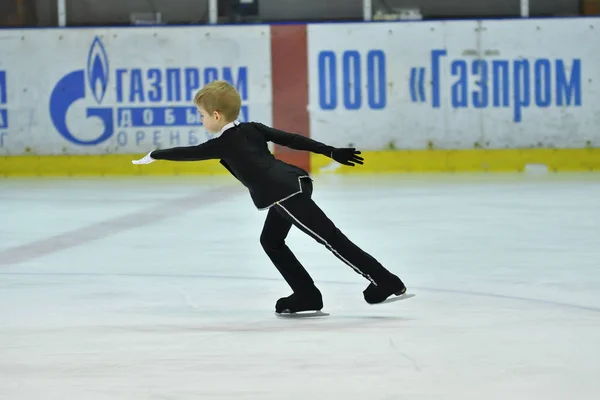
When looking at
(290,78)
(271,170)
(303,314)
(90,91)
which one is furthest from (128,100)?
(271,170)

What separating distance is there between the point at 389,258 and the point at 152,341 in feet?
8.55

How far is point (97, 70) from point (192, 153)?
29.7 feet

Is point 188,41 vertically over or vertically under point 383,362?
over

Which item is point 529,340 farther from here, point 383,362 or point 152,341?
point 152,341

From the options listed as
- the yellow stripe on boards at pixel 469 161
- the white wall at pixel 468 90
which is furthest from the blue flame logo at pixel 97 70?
the yellow stripe on boards at pixel 469 161

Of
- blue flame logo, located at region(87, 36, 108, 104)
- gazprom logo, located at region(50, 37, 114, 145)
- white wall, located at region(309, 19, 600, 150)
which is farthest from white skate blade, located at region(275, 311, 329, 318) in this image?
blue flame logo, located at region(87, 36, 108, 104)

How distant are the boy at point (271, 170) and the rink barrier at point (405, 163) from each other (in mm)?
8456

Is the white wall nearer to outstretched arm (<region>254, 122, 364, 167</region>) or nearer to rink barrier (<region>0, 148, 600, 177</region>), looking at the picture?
rink barrier (<region>0, 148, 600, 177</region>)

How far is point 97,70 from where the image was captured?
13891 mm

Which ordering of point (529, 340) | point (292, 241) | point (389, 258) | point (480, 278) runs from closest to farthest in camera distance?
point (529, 340)
point (480, 278)
point (389, 258)
point (292, 241)

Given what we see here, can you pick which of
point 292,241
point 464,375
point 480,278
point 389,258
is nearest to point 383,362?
point 464,375

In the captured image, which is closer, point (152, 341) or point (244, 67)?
point (152, 341)

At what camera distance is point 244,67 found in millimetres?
13875

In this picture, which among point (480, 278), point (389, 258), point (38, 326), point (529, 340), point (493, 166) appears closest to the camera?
point (529, 340)
